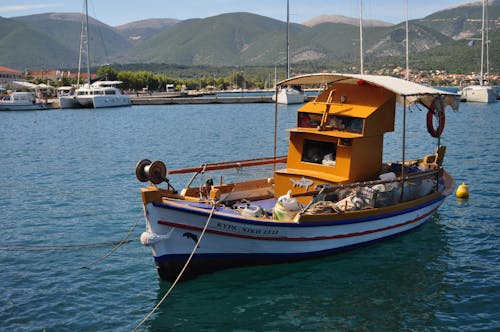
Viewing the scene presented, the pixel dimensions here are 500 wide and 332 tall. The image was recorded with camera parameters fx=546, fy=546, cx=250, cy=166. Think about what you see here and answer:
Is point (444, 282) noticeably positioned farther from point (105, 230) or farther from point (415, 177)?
point (105, 230)

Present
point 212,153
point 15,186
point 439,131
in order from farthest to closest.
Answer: point 212,153 → point 15,186 → point 439,131

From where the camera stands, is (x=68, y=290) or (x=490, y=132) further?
(x=490, y=132)

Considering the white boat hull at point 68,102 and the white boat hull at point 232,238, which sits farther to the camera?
the white boat hull at point 68,102

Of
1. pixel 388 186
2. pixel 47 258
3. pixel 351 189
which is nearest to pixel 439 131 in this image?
pixel 388 186

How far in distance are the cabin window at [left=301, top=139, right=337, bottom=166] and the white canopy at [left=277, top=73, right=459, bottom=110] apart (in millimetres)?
1868

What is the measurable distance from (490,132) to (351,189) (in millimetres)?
35425

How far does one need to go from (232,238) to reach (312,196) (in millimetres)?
2665

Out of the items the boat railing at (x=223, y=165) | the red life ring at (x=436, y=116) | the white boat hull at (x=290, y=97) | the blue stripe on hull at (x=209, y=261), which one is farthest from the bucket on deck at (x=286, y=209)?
the white boat hull at (x=290, y=97)

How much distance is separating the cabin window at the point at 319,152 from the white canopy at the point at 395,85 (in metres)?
1.87

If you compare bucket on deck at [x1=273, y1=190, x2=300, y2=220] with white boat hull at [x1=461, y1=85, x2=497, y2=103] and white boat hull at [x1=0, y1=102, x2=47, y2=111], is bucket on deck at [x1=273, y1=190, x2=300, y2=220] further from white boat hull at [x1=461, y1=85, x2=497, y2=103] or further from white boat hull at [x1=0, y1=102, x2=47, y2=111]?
white boat hull at [x1=0, y1=102, x2=47, y2=111]

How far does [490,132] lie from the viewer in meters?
44.6

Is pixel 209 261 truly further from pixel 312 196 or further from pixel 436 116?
pixel 436 116

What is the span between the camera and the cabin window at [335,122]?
566 inches

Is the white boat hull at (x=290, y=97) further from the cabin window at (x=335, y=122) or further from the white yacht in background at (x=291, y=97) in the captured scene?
the cabin window at (x=335, y=122)
